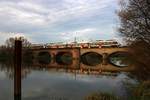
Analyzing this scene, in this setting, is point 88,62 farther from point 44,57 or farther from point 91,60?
point 44,57

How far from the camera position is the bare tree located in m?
36.8

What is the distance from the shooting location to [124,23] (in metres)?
40.3

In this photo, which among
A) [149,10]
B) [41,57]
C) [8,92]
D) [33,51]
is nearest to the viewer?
[8,92]

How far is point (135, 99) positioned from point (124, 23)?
21.9 meters

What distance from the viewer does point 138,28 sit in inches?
1508

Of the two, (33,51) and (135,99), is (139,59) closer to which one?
(135,99)

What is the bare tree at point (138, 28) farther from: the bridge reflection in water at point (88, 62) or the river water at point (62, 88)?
the bridge reflection in water at point (88, 62)

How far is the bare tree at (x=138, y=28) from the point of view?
36844 millimetres

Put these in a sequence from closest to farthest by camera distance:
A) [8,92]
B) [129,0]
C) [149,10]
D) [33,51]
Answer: [8,92] < [149,10] < [129,0] < [33,51]

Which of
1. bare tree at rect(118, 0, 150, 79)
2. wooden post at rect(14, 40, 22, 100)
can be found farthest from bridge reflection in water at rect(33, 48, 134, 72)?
wooden post at rect(14, 40, 22, 100)

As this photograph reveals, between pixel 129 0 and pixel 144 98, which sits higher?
pixel 129 0

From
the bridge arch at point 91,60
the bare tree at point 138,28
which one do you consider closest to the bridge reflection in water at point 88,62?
the bridge arch at point 91,60

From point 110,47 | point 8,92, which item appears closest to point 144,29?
point 8,92

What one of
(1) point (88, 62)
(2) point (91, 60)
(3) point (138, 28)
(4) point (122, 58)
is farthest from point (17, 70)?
(2) point (91, 60)
